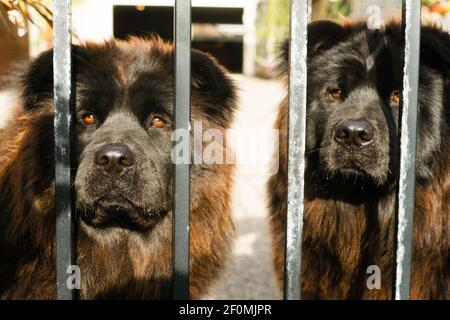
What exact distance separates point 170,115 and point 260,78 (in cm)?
514

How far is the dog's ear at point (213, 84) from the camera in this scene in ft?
8.98

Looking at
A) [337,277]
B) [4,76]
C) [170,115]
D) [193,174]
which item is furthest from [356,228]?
[4,76]

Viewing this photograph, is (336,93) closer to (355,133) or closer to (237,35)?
(355,133)

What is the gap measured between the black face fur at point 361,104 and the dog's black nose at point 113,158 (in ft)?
3.31

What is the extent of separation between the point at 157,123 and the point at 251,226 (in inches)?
142

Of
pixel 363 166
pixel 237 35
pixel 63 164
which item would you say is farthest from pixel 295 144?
pixel 237 35

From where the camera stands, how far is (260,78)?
7.73 metres

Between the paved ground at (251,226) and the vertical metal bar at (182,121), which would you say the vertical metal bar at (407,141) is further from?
the paved ground at (251,226)

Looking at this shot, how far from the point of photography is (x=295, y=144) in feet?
5.77

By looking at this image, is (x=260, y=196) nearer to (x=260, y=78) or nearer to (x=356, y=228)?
(x=260, y=78)

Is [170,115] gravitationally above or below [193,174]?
above
